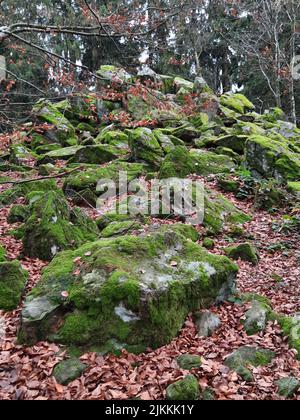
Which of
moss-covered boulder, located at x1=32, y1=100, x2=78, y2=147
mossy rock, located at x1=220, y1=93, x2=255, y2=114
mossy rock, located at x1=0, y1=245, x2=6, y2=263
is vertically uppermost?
mossy rock, located at x1=220, y1=93, x2=255, y2=114

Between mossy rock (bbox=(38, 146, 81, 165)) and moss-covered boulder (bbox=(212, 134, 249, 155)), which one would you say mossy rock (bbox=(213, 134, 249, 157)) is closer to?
moss-covered boulder (bbox=(212, 134, 249, 155))

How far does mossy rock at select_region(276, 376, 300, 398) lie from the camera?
366cm

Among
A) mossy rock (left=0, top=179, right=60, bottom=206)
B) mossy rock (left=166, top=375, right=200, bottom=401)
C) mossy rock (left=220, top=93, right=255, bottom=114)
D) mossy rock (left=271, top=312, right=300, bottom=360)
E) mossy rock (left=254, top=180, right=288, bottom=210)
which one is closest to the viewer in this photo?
mossy rock (left=166, top=375, right=200, bottom=401)

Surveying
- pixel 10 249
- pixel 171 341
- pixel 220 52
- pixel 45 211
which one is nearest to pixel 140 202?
pixel 45 211

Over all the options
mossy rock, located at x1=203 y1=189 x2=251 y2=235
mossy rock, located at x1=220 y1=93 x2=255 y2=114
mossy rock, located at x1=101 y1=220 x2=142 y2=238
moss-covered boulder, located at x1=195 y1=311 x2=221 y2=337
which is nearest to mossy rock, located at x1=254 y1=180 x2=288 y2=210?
mossy rock, located at x1=203 y1=189 x2=251 y2=235

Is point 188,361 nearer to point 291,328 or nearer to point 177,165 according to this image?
point 291,328

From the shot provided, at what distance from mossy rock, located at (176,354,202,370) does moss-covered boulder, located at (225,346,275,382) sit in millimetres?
345

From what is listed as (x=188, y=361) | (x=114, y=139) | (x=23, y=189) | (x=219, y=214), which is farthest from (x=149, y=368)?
(x=114, y=139)

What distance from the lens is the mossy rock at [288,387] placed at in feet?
12.0

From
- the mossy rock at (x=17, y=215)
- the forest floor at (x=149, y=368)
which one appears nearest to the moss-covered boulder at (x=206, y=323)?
the forest floor at (x=149, y=368)

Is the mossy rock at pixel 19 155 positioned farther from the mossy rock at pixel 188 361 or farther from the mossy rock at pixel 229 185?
the mossy rock at pixel 188 361

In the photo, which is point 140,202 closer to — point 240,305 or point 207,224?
point 207,224

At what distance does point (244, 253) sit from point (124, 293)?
A: 141 inches

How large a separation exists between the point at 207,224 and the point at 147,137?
5389 mm
